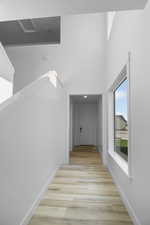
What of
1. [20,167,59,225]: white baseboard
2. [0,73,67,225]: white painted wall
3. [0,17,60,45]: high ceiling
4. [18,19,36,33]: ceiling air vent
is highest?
[0,17,60,45]: high ceiling

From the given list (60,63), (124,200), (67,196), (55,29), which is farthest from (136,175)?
(55,29)

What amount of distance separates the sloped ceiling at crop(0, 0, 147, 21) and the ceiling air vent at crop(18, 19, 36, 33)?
4.51 metres

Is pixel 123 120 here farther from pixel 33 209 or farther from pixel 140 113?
pixel 33 209

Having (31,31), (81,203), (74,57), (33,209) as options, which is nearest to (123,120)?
(81,203)

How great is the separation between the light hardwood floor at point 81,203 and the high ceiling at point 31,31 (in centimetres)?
552

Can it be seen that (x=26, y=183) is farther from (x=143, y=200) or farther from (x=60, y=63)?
(x=60, y=63)

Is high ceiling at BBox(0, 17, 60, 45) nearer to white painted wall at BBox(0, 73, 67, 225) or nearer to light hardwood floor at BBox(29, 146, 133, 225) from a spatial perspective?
white painted wall at BBox(0, 73, 67, 225)

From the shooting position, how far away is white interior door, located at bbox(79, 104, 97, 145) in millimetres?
8242

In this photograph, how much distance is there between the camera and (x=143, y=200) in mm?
1613

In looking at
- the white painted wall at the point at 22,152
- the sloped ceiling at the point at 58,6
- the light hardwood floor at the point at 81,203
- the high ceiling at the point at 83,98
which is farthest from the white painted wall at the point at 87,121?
the sloped ceiling at the point at 58,6

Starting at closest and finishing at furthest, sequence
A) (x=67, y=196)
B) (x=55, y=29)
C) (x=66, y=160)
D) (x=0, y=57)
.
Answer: (x=67, y=196)
(x=0, y=57)
(x=66, y=160)
(x=55, y=29)

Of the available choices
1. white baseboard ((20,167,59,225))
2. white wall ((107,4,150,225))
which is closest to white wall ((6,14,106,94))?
white wall ((107,4,150,225))

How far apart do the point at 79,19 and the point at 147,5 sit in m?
3.94

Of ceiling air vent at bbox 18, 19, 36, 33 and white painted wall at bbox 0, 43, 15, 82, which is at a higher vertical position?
ceiling air vent at bbox 18, 19, 36, 33
